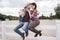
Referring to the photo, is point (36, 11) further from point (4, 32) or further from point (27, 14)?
point (4, 32)

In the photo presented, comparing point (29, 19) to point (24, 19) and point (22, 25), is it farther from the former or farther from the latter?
point (22, 25)

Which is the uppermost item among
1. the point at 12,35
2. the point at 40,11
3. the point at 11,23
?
the point at 40,11

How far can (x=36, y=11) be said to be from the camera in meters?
4.98

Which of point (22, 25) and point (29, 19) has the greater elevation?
point (29, 19)

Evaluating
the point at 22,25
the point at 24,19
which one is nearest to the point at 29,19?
the point at 24,19

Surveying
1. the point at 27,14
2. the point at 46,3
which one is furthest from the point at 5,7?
the point at 46,3

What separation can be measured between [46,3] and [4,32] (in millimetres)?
1350

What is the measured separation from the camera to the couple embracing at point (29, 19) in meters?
4.98

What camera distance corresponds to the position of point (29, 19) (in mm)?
5027

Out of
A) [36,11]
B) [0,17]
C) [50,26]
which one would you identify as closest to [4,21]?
[0,17]

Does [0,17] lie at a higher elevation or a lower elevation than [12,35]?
higher

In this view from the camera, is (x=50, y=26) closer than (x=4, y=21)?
Yes

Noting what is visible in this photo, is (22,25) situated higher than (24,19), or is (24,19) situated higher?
(24,19)

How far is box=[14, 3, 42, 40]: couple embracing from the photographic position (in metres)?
4.98
